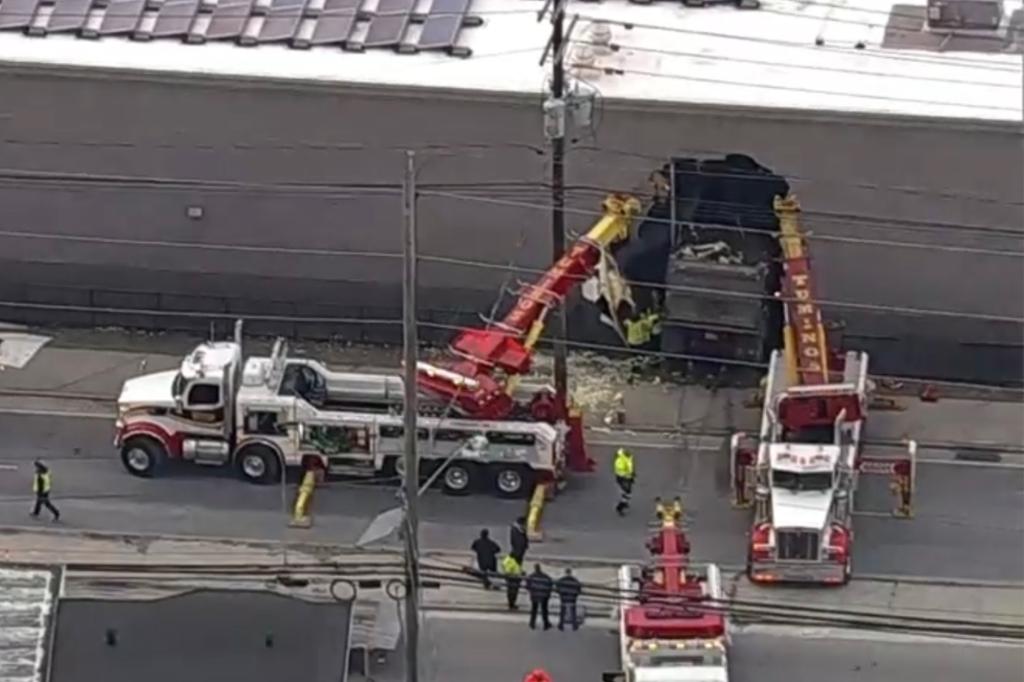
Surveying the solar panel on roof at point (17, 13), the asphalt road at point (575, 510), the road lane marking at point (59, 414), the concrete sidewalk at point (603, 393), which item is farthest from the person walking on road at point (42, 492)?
the solar panel on roof at point (17, 13)

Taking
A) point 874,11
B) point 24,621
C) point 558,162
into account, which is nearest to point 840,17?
point 874,11

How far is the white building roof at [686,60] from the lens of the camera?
145 feet

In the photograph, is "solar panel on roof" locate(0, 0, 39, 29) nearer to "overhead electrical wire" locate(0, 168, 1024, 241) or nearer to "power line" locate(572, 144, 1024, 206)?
"overhead electrical wire" locate(0, 168, 1024, 241)

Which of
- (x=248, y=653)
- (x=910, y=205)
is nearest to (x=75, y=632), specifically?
(x=248, y=653)

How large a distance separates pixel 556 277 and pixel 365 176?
512cm

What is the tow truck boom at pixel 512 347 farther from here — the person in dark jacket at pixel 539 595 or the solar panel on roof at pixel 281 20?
the solar panel on roof at pixel 281 20

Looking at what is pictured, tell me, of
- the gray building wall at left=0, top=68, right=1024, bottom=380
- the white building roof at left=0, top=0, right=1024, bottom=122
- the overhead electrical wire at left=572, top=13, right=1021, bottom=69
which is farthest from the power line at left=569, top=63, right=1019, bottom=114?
the overhead electrical wire at left=572, top=13, right=1021, bottom=69

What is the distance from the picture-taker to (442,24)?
46.3m

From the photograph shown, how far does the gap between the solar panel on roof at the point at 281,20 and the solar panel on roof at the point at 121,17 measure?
6.90 ft

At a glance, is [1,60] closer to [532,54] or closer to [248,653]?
[532,54]

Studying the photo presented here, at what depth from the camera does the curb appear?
3903 cm

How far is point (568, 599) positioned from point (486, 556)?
1366 mm

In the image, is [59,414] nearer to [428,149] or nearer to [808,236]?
[428,149]

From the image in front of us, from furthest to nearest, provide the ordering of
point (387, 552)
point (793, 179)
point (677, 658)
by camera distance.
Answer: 1. point (793, 179)
2. point (387, 552)
3. point (677, 658)
